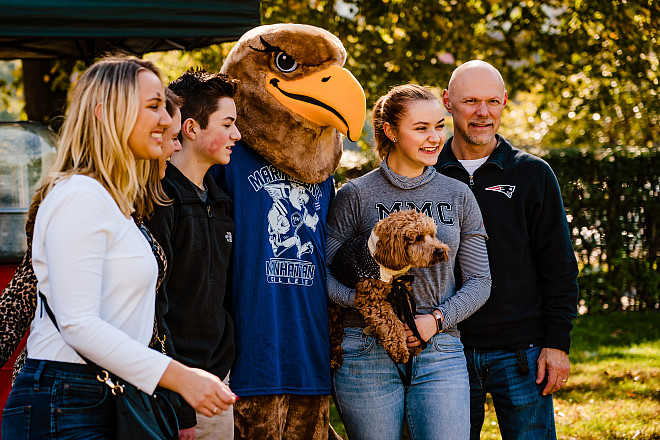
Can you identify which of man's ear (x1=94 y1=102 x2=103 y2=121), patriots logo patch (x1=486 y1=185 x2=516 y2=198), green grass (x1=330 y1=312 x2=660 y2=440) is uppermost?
man's ear (x1=94 y1=102 x2=103 y2=121)

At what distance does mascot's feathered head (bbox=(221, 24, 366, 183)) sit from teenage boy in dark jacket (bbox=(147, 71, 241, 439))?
0.22 meters

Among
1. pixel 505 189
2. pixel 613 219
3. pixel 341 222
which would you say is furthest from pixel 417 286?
pixel 613 219

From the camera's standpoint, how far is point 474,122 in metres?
3.57

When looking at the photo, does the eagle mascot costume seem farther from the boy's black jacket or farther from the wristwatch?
the wristwatch

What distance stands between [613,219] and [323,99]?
270 inches

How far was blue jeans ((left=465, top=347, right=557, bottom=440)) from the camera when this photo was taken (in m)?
3.37

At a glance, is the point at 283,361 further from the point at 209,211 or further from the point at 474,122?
the point at 474,122

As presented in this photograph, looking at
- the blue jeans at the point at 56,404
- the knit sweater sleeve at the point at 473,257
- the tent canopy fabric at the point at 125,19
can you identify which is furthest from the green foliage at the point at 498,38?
the blue jeans at the point at 56,404

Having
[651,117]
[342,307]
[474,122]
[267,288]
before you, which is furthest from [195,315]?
[651,117]

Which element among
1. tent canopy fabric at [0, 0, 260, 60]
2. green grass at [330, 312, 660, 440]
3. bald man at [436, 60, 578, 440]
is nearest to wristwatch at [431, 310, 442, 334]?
bald man at [436, 60, 578, 440]

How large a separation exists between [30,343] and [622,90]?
31.9 feet

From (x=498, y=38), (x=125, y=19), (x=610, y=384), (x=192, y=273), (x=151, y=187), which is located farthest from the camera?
(x=498, y=38)

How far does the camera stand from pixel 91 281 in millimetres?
1951

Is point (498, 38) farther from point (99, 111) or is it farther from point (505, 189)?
point (99, 111)
